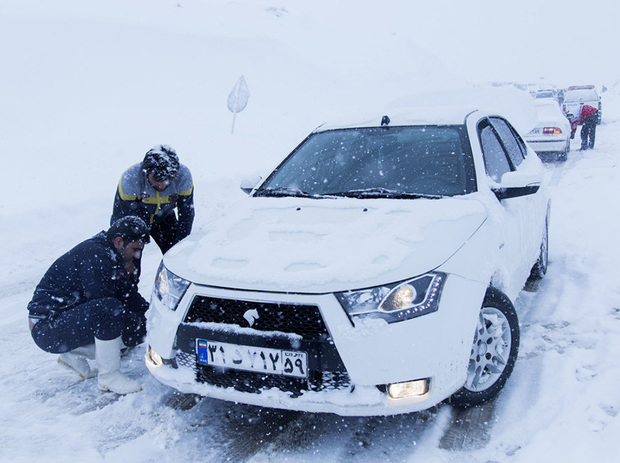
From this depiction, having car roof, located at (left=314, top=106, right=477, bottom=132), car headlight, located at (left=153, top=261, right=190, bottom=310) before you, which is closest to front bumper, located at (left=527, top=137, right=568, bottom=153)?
car roof, located at (left=314, top=106, right=477, bottom=132)

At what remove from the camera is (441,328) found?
2336mm

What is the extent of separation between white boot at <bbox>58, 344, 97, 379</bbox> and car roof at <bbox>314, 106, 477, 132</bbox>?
233 centimetres

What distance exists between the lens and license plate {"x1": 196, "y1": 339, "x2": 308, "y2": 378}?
92.6 inches

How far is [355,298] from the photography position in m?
2.32

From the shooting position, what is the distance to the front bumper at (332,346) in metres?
2.29

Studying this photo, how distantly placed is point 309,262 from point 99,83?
17278 mm

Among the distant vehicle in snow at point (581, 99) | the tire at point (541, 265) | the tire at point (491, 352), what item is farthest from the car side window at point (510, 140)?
the distant vehicle in snow at point (581, 99)

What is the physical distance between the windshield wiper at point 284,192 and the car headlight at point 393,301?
46.2 inches

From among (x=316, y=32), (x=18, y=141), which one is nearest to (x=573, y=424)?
(x=18, y=141)

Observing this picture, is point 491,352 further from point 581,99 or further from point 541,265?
point 581,99

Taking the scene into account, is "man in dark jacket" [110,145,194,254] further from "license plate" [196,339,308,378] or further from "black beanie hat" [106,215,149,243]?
"license plate" [196,339,308,378]

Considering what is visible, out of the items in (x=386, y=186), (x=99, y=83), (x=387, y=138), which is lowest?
(x=386, y=186)

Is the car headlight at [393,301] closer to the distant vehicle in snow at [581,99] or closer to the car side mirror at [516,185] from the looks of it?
the car side mirror at [516,185]

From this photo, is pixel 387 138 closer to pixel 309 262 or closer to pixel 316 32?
pixel 309 262
